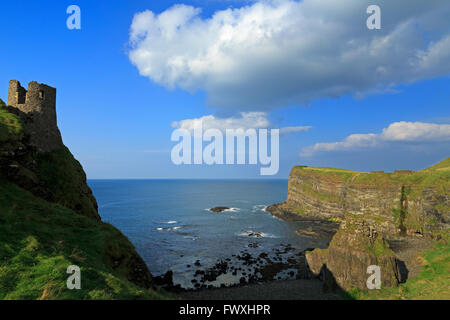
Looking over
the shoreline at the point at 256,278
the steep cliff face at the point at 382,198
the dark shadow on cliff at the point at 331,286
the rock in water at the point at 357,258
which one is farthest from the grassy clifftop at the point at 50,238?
the steep cliff face at the point at 382,198

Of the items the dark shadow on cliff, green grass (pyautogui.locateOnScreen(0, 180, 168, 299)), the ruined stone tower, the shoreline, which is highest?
the ruined stone tower

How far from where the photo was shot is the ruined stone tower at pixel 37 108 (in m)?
24.8

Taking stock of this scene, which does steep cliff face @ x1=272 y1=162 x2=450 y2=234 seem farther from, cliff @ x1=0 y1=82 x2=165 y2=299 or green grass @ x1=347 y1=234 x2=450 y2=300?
cliff @ x1=0 y1=82 x2=165 y2=299

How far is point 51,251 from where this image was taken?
12.6m

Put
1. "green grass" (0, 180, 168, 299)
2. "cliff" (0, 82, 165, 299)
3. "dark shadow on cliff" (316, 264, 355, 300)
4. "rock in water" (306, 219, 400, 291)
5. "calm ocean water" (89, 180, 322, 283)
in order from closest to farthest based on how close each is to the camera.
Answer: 1. "green grass" (0, 180, 168, 299)
2. "cliff" (0, 82, 165, 299)
3. "rock in water" (306, 219, 400, 291)
4. "dark shadow on cliff" (316, 264, 355, 300)
5. "calm ocean water" (89, 180, 322, 283)

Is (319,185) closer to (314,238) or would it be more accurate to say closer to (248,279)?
(314,238)

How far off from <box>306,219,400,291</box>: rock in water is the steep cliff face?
48963mm

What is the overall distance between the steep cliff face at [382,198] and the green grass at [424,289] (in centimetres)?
3839

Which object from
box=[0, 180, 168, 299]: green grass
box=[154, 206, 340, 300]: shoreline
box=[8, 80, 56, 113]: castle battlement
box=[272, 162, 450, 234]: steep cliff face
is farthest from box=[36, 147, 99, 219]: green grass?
box=[272, 162, 450, 234]: steep cliff face

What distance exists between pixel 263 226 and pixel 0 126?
80167mm

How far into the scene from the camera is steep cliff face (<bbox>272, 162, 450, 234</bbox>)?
65.4 metres

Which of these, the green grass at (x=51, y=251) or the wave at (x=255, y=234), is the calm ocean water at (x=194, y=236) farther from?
the green grass at (x=51, y=251)

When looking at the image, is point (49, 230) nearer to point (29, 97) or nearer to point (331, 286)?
point (29, 97)
